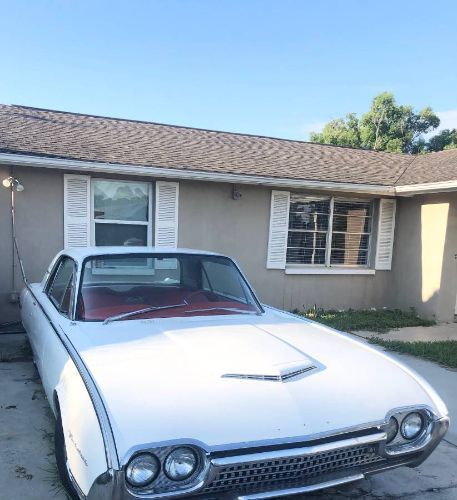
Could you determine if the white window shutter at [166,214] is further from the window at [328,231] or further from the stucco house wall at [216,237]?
the window at [328,231]

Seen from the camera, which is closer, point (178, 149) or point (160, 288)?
point (160, 288)

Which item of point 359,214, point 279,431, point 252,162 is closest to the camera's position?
point 279,431

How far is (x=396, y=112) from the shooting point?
28.5m

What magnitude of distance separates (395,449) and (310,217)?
22.5 ft

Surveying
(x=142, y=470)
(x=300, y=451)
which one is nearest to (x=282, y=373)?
(x=300, y=451)

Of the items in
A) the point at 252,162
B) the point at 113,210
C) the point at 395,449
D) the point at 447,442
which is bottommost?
the point at 447,442

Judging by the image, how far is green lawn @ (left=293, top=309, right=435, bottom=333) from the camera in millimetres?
7797

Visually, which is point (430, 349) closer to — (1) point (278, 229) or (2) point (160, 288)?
(1) point (278, 229)

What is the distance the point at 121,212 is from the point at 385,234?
5.44 meters

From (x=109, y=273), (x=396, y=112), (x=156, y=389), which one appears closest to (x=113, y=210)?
(x=109, y=273)

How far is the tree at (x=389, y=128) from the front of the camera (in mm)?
28219

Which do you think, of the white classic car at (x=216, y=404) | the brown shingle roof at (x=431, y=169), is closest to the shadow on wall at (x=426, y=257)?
the brown shingle roof at (x=431, y=169)

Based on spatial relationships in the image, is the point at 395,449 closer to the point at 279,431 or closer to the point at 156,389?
the point at 279,431

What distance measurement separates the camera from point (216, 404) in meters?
2.17
